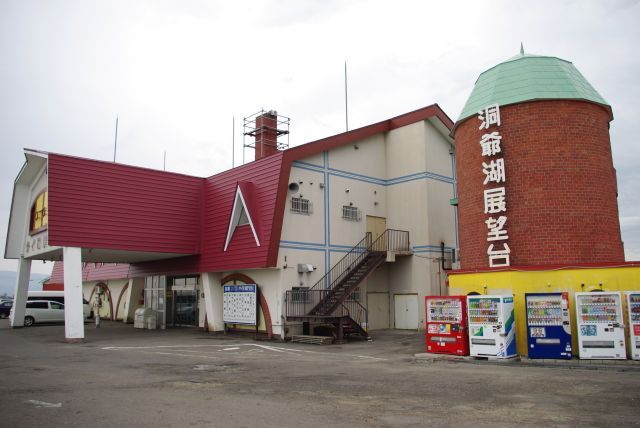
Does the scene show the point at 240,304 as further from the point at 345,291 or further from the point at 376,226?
the point at 376,226

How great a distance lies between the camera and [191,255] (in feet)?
83.1

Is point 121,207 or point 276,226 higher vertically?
point 121,207

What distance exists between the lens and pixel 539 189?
16.1 meters

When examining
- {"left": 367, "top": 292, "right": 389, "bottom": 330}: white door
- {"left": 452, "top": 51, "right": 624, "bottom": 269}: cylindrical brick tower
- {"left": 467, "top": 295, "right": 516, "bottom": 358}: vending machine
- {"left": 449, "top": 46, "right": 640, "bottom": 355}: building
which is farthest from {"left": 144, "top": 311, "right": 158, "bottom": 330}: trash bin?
{"left": 467, "top": 295, "right": 516, "bottom": 358}: vending machine

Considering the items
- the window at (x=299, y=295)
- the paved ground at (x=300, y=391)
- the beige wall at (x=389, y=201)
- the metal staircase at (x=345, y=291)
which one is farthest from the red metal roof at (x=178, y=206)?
the paved ground at (x=300, y=391)

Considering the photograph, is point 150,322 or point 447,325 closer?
point 447,325

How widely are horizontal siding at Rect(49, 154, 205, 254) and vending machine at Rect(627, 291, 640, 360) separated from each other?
58.7 ft

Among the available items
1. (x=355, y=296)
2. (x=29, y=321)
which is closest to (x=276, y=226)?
(x=355, y=296)

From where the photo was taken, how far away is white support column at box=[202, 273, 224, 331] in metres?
24.2

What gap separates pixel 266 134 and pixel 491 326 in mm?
17508

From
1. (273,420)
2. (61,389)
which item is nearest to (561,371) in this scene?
(273,420)

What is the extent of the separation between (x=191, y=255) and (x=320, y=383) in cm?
1595

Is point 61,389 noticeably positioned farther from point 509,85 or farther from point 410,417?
point 509,85

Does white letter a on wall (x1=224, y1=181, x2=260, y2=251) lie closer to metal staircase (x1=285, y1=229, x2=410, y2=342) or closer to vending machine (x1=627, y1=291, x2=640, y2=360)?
metal staircase (x1=285, y1=229, x2=410, y2=342)
